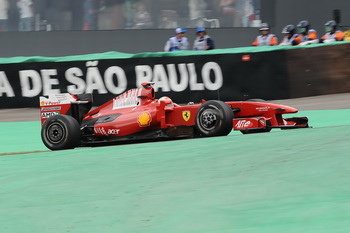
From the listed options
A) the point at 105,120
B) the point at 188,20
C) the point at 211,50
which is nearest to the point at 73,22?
the point at 188,20

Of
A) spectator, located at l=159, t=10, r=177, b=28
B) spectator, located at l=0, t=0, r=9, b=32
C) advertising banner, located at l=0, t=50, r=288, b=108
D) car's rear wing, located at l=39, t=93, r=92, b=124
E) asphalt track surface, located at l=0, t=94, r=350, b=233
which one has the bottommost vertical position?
asphalt track surface, located at l=0, t=94, r=350, b=233

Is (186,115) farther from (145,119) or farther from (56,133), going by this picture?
(56,133)

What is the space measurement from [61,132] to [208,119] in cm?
212

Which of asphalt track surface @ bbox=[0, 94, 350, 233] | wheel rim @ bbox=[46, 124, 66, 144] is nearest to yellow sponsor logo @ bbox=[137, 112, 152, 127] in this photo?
asphalt track surface @ bbox=[0, 94, 350, 233]

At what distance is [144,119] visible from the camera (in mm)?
11078

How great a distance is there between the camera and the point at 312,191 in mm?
6445

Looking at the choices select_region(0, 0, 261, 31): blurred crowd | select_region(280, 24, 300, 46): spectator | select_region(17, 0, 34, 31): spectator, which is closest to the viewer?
select_region(280, 24, 300, 46): spectator

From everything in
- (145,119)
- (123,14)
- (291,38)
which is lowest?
(145,119)

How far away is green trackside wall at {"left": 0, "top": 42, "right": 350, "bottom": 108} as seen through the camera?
16.8 metres

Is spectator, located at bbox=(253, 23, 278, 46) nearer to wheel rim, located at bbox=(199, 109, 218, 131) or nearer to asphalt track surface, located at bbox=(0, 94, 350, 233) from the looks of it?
asphalt track surface, located at bbox=(0, 94, 350, 233)

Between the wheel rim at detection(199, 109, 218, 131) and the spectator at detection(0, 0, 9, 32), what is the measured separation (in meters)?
13.9

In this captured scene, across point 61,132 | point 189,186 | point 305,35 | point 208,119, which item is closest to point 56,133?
point 61,132

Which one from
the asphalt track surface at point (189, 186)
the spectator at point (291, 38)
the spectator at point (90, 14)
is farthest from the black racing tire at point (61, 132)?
the spectator at point (90, 14)

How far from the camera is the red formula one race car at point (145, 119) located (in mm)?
10539
